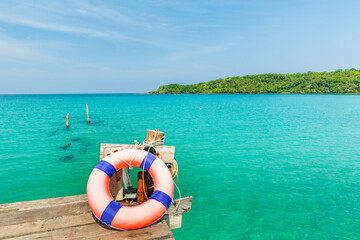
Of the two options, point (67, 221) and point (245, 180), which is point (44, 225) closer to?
point (67, 221)

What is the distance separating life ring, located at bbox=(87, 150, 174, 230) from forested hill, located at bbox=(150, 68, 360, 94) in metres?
143

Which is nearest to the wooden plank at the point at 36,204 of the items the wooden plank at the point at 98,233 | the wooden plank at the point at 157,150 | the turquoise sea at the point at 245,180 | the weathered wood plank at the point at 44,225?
the weathered wood plank at the point at 44,225

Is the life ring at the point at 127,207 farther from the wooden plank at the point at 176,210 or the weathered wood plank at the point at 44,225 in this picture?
the wooden plank at the point at 176,210

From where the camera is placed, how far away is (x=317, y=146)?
12484 mm

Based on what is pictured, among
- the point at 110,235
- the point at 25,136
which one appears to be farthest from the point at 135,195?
the point at 25,136

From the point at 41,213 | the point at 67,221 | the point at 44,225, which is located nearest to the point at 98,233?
the point at 67,221

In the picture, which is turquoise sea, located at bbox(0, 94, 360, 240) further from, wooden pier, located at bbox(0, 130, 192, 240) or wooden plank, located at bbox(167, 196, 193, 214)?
wooden pier, located at bbox(0, 130, 192, 240)

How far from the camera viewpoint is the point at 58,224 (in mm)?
2928

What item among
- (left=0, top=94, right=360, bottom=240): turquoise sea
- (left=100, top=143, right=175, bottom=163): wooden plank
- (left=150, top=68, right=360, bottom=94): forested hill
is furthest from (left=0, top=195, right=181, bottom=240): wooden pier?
(left=150, top=68, right=360, bottom=94): forested hill

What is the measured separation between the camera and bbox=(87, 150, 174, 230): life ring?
2.79 m

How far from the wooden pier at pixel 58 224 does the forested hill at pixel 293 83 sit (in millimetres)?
143135

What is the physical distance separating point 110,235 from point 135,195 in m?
1.00

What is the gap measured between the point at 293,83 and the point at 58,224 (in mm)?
161550

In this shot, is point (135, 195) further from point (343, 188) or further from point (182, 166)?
point (343, 188)
